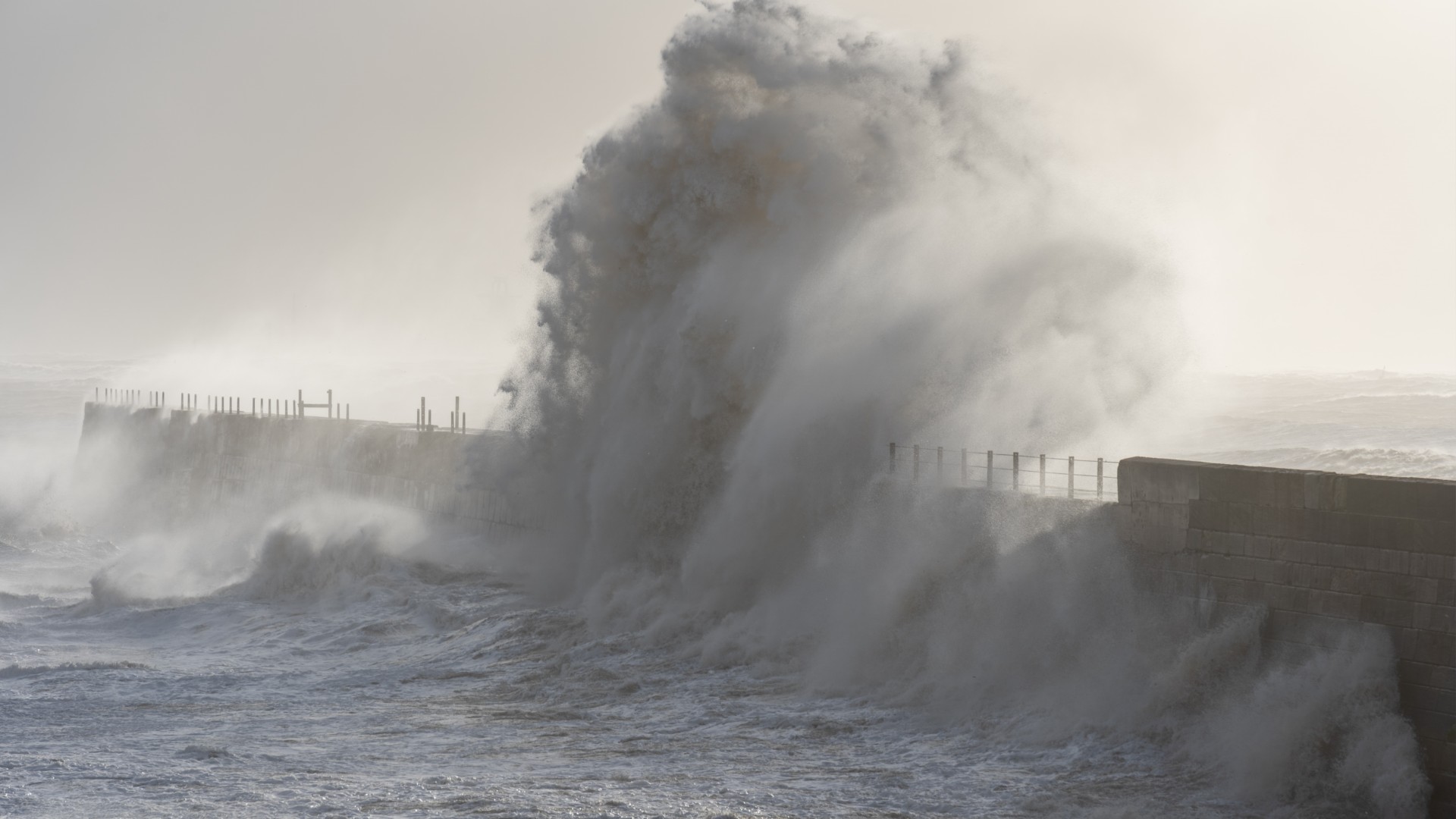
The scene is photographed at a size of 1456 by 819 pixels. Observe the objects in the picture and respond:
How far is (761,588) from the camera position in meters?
18.6

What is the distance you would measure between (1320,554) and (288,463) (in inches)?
1194

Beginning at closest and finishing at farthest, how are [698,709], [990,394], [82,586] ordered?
[698,709]
[990,394]
[82,586]

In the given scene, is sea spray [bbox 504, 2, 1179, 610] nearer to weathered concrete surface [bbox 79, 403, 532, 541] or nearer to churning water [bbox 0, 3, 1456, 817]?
churning water [bbox 0, 3, 1456, 817]

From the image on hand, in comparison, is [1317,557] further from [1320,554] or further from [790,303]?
[790,303]

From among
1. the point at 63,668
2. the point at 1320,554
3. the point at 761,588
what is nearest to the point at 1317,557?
the point at 1320,554

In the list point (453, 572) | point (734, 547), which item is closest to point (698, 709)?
point (734, 547)

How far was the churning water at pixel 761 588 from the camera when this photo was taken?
12.2m

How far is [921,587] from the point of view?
1576cm

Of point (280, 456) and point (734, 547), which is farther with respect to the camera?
point (280, 456)

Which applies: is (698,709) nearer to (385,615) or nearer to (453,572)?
(385,615)

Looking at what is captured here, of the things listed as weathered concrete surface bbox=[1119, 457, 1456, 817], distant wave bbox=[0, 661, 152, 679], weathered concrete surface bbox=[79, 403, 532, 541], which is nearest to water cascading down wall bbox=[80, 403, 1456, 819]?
weathered concrete surface bbox=[1119, 457, 1456, 817]

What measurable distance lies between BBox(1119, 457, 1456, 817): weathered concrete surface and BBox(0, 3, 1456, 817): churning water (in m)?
0.25

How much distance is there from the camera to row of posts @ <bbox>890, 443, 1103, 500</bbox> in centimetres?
1476

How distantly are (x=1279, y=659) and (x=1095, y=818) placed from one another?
224 centimetres
